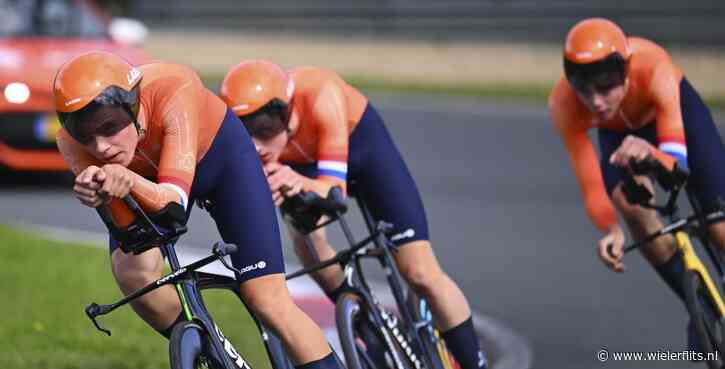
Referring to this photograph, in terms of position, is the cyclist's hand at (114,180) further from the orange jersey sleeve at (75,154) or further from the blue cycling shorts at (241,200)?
the blue cycling shorts at (241,200)

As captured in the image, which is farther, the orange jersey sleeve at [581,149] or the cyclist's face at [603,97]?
the orange jersey sleeve at [581,149]

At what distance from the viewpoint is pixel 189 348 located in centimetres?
518

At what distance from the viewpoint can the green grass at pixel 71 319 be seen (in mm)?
7941

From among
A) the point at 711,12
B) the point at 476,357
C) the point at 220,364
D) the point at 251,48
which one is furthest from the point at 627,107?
the point at 251,48

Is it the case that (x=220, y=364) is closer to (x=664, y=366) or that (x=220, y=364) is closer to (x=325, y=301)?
(x=664, y=366)

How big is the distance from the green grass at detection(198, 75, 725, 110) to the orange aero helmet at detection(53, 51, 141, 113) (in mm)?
16352

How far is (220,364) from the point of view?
534 cm

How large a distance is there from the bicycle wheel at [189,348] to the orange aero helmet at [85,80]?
84cm

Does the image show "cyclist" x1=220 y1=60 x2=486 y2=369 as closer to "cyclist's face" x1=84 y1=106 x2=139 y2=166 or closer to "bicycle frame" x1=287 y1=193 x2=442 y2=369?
Answer: "bicycle frame" x1=287 y1=193 x2=442 y2=369

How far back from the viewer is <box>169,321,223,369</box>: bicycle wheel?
5117mm

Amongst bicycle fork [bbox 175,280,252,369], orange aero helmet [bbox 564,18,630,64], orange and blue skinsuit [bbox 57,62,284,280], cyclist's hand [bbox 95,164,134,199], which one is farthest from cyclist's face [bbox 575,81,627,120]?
cyclist's hand [bbox 95,164,134,199]

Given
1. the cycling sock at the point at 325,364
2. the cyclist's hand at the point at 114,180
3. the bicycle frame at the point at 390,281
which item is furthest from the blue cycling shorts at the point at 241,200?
the cyclist's hand at the point at 114,180

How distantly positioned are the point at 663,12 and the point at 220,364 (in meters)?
18.7

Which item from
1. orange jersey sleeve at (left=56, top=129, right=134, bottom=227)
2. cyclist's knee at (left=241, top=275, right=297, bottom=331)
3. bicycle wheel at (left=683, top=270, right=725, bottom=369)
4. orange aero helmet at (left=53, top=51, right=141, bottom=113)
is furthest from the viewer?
bicycle wheel at (left=683, top=270, right=725, bottom=369)
